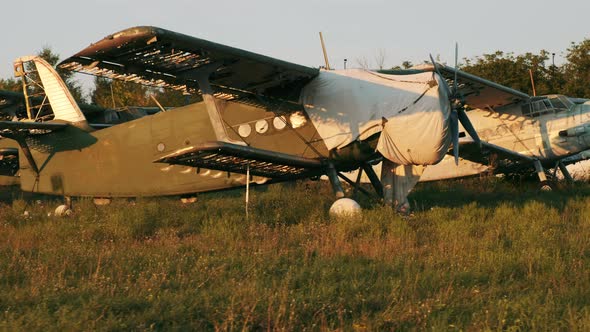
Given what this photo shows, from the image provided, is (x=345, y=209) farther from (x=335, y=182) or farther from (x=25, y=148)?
(x=25, y=148)

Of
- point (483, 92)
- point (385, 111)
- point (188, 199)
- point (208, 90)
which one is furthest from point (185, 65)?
point (483, 92)

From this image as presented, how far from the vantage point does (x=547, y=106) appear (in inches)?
752

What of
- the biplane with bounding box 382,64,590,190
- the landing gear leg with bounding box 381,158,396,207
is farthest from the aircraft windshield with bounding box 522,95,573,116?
the landing gear leg with bounding box 381,158,396,207

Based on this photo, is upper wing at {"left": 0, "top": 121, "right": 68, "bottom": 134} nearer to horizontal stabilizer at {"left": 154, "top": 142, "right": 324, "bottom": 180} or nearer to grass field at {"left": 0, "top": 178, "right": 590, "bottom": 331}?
grass field at {"left": 0, "top": 178, "right": 590, "bottom": 331}

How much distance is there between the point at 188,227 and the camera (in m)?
10.5

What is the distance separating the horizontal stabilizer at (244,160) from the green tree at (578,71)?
1149 inches

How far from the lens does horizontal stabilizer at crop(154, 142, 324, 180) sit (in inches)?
410

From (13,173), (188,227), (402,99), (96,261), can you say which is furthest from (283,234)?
(13,173)

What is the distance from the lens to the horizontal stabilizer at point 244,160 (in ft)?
34.2

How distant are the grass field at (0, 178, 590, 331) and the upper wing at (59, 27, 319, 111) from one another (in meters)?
2.13

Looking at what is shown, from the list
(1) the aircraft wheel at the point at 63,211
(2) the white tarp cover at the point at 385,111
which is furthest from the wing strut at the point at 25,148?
(2) the white tarp cover at the point at 385,111

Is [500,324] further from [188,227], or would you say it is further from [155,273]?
[188,227]

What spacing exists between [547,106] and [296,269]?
14244 mm

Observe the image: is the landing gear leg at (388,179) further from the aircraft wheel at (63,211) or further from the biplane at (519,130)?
the aircraft wheel at (63,211)
